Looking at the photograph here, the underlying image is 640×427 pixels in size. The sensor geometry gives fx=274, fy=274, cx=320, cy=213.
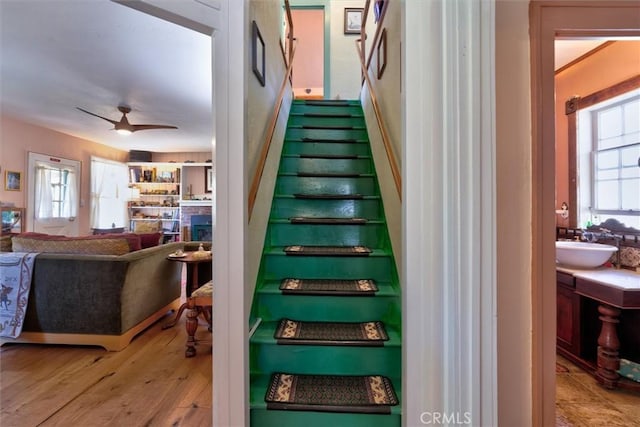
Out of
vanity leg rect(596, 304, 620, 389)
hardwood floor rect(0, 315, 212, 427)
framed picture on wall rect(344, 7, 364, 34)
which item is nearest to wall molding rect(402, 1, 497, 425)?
hardwood floor rect(0, 315, 212, 427)

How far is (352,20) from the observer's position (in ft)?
14.7

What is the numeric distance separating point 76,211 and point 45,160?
1.10 metres

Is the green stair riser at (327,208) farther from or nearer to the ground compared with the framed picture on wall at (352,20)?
nearer to the ground

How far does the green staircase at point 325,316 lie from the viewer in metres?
1.22

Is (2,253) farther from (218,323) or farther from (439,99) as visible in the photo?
(439,99)

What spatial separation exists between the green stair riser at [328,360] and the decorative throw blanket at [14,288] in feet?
7.75

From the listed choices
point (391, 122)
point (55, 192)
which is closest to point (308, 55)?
point (391, 122)

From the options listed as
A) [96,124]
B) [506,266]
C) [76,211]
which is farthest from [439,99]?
[76,211]

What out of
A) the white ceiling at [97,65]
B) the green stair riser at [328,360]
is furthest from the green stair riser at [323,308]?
the white ceiling at [97,65]

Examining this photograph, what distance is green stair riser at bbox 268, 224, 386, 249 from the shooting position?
6.63 feet

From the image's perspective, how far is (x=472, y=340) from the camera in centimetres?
60

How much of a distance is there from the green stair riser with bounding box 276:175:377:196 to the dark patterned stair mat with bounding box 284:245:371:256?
0.62 m

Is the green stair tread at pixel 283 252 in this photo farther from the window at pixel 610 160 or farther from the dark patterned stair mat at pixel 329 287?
the window at pixel 610 160

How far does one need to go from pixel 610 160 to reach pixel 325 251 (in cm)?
244
